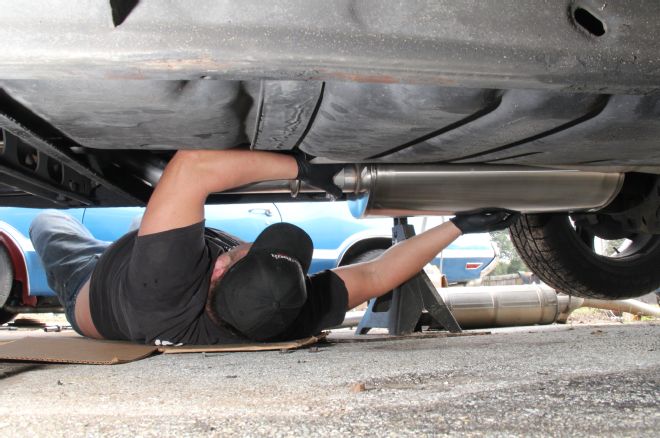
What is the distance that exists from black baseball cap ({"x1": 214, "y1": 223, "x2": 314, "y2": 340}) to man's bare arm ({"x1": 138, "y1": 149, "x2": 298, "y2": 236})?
20 centimetres

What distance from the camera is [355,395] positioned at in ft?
2.55

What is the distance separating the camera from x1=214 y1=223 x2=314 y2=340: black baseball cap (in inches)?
52.4

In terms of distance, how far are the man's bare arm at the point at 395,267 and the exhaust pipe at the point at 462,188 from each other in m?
0.37

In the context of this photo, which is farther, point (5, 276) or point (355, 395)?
point (5, 276)

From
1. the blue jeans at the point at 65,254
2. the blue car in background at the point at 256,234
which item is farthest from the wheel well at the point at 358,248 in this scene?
the blue jeans at the point at 65,254

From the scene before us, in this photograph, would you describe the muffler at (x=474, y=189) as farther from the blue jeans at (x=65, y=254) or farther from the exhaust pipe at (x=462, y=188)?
the blue jeans at (x=65, y=254)

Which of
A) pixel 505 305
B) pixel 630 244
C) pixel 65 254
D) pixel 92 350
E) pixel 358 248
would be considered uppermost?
pixel 630 244

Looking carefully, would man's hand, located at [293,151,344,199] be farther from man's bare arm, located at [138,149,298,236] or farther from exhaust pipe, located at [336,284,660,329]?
exhaust pipe, located at [336,284,660,329]

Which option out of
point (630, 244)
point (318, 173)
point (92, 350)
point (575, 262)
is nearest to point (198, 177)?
point (318, 173)

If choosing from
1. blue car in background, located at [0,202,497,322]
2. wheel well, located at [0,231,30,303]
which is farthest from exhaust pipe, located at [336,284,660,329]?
wheel well, located at [0,231,30,303]

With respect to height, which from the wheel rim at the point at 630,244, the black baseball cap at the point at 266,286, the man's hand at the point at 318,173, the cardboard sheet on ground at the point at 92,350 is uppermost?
the man's hand at the point at 318,173

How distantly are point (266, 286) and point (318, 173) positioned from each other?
13.2 inches

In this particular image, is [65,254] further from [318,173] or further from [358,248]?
[358,248]

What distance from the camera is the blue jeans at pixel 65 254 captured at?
194 centimetres
